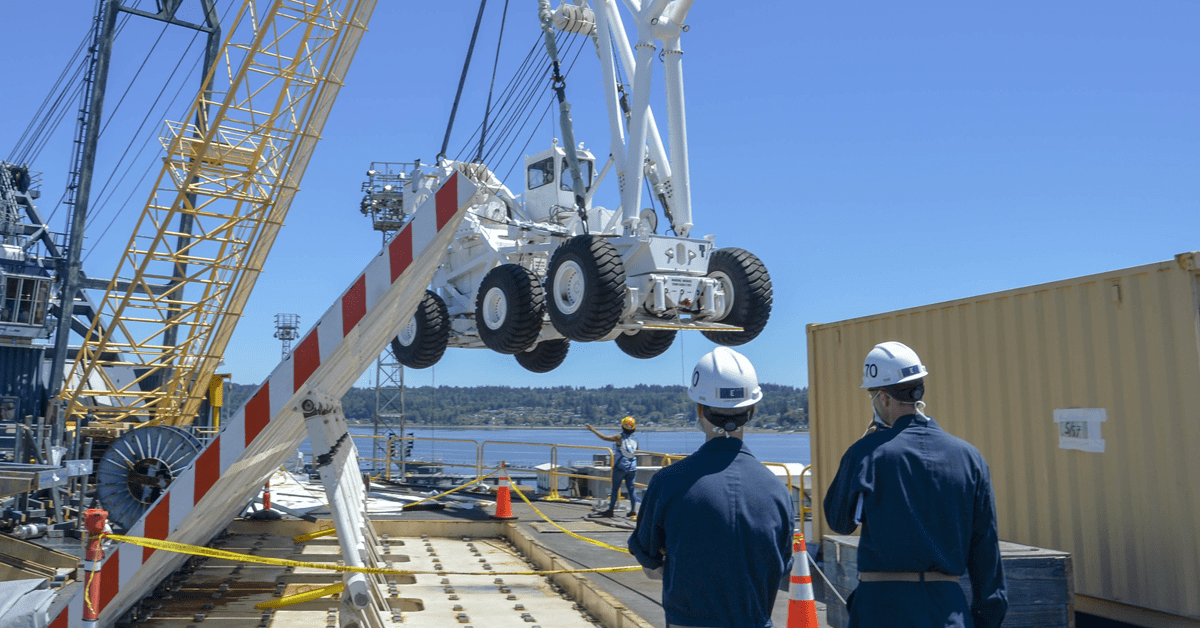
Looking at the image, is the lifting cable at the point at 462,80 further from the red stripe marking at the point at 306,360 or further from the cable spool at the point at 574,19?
the red stripe marking at the point at 306,360

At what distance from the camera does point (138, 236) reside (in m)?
16.9

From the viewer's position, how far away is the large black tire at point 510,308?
11.9 m

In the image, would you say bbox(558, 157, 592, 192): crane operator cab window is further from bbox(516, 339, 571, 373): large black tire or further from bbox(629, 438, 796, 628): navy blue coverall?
bbox(629, 438, 796, 628): navy blue coverall

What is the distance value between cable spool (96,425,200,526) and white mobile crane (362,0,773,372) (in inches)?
181

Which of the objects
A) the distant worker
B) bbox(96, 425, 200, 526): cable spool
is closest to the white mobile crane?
the distant worker

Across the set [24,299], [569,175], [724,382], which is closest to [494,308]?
[569,175]

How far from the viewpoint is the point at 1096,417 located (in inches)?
213

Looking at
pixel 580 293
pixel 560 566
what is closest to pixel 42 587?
pixel 560 566

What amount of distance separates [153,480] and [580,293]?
5326 mm

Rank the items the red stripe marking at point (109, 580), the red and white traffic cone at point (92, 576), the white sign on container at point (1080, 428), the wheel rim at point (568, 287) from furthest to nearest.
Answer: the wheel rim at point (568, 287), the white sign on container at point (1080, 428), the red stripe marking at point (109, 580), the red and white traffic cone at point (92, 576)

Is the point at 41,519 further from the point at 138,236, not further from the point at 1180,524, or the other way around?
the point at 1180,524

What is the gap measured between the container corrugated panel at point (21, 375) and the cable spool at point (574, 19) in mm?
10062

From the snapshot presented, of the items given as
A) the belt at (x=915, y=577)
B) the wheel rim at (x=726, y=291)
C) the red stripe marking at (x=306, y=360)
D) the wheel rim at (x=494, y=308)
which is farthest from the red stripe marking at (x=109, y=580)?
the wheel rim at (x=726, y=291)

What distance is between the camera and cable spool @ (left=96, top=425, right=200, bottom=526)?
30.7 ft
